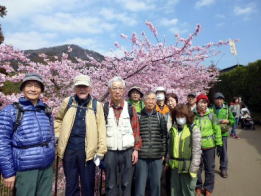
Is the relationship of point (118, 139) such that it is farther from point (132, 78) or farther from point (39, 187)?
point (132, 78)

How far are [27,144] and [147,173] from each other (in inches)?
66.3

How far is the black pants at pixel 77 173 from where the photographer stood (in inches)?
102

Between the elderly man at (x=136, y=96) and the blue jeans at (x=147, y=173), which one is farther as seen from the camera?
the elderly man at (x=136, y=96)

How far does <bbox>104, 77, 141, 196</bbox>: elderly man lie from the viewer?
2.80 meters

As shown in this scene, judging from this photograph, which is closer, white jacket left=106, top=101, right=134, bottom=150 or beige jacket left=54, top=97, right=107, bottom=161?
beige jacket left=54, top=97, right=107, bottom=161

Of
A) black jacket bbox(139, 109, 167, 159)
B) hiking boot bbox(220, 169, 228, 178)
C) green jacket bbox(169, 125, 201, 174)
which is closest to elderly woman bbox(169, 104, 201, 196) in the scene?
green jacket bbox(169, 125, 201, 174)

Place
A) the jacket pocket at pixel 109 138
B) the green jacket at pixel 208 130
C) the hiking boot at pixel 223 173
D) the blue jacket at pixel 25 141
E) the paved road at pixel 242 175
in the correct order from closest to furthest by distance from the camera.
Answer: the blue jacket at pixel 25 141, the jacket pocket at pixel 109 138, the green jacket at pixel 208 130, the paved road at pixel 242 175, the hiking boot at pixel 223 173

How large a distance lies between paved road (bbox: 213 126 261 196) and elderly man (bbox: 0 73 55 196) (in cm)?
331

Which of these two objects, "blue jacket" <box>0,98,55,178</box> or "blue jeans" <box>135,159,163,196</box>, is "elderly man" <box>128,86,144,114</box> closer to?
"blue jeans" <box>135,159,163,196</box>

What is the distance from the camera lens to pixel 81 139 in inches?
103

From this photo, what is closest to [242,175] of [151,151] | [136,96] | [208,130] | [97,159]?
[208,130]

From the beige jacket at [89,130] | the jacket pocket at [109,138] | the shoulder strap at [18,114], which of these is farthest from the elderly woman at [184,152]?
the shoulder strap at [18,114]

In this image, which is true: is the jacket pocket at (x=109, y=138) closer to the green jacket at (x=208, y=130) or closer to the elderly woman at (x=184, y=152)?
the elderly woman at (x=184, y=152)

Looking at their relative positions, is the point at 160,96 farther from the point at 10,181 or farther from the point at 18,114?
the point at 10,181
